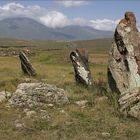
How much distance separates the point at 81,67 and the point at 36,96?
32.8 ft

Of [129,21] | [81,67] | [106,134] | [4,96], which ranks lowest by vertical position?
[106,134]

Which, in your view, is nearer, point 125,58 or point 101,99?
point 101,99

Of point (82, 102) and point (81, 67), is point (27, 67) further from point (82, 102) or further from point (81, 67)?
point (82, 102)

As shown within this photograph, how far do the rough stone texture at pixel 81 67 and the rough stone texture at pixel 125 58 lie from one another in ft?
15.6

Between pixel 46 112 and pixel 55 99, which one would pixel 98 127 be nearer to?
pixel 46 112

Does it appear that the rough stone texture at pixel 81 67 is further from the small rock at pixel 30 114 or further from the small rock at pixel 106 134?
the small rock at pixel 106 134

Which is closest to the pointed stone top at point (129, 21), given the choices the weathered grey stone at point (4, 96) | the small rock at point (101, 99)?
the small rock at point (101, 99)

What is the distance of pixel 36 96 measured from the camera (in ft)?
68.0

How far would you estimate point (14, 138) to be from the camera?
15.2m

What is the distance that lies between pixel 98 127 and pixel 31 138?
9.26 ft

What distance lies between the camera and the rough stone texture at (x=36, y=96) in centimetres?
2034

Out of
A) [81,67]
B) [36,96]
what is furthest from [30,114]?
[81,67]

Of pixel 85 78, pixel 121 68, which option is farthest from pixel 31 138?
pixel 85 78

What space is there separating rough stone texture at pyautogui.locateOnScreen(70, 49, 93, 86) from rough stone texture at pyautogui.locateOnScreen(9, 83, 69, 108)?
22.8ft
